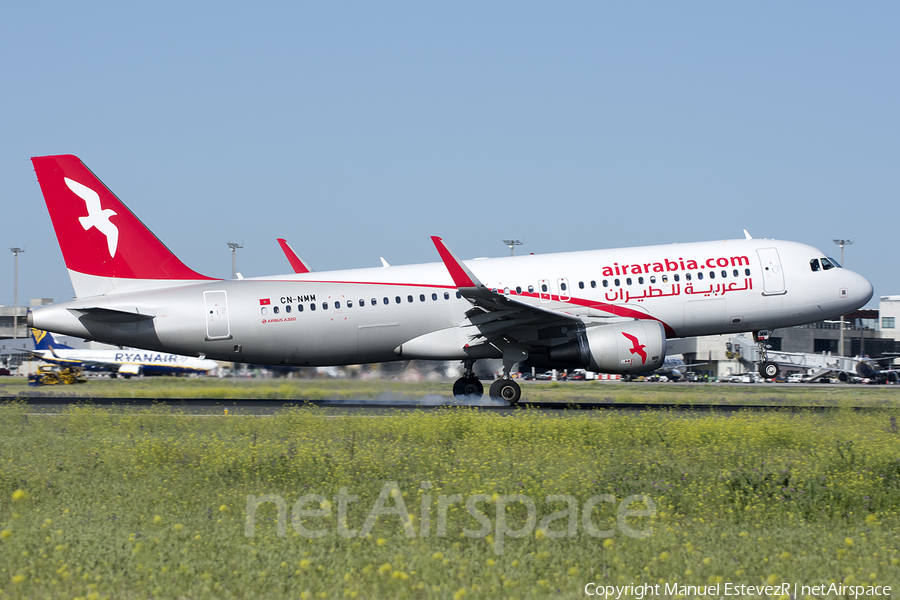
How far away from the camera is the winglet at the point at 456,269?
22.5m

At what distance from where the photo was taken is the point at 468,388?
26516mm

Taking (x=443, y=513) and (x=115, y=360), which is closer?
(x=443, y=513)

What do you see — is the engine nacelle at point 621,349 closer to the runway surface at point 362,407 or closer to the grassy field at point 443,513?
the runway surface at point 362,407

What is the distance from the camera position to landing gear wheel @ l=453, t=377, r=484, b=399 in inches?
1038

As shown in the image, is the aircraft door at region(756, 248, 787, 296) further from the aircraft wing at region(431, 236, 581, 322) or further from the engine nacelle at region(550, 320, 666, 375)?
the aircraft wing at region(431, 236, 581, 322)

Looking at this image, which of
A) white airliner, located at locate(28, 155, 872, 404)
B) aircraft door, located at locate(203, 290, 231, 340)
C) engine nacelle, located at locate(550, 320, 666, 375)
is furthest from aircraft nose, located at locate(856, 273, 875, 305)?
aircraft door, located at locate(203, 290, 231, 340)

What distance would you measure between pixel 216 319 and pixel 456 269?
7.70m

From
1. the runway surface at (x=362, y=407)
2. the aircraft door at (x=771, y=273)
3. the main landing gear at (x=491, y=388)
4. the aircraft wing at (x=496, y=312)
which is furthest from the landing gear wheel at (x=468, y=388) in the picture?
the aircraft door at (x=771, y=273)

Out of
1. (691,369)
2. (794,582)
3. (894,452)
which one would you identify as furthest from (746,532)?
(691,369)

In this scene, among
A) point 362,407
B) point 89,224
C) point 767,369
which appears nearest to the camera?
point 362,407

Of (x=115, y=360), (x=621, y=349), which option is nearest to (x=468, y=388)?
A: (x=621, y=349)

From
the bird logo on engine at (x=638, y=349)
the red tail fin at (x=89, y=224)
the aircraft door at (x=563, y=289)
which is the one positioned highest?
the red tail fin at (x=89, y=224)

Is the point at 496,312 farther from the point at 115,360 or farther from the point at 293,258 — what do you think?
the point at 115,360

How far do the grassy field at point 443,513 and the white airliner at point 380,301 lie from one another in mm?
8466
